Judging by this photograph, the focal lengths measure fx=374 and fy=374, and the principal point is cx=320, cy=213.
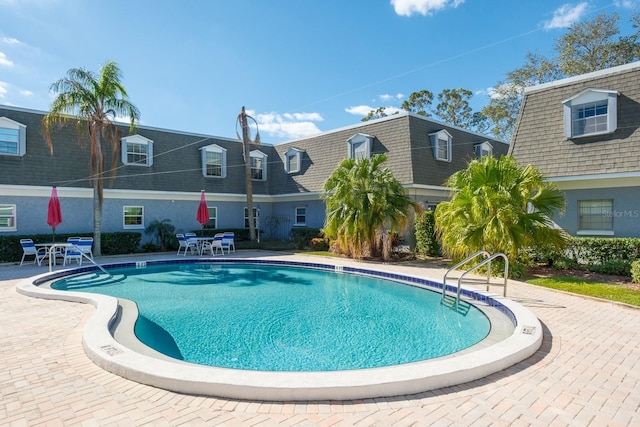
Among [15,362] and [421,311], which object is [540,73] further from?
[15,362]

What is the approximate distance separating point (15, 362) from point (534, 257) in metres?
13.8

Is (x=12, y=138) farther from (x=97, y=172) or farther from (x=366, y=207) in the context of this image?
(x=366, y=207)

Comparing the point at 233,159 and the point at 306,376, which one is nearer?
the point at 306,376

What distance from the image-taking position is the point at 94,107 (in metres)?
16.2

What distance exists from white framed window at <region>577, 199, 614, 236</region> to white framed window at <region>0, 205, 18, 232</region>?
75.4 feet

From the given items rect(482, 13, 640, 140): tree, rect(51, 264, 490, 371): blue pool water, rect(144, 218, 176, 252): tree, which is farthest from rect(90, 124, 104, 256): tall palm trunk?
rect(482, 13, 640, 140): tree

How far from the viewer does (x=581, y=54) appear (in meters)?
27.8

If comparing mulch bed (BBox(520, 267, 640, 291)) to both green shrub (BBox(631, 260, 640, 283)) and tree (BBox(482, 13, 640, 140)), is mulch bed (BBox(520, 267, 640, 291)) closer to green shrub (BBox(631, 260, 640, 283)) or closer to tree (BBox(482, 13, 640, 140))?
green shrub (BBox(631, 260, 640, 283))

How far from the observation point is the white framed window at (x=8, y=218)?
16.5 meters

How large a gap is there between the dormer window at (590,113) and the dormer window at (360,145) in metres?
8.99

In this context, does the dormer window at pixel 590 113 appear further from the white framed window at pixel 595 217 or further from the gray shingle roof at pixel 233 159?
the gray shingle roof at pixel 233 159

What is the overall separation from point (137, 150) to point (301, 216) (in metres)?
10.0

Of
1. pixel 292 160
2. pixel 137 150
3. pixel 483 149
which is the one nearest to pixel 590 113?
pixel 483 149

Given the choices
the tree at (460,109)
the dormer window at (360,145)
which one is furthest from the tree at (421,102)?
the dormer window at (360,145)
